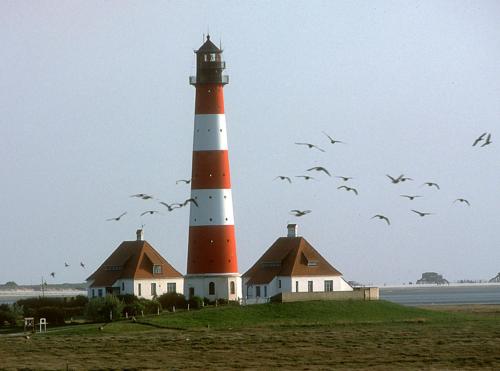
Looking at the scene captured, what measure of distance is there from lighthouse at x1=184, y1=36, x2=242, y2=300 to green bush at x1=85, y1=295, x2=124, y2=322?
7.59 meters

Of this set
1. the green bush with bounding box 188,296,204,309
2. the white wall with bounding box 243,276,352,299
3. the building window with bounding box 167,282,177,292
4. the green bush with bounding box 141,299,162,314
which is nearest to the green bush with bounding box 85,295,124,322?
the green bush with bounding box 141,299,162,314

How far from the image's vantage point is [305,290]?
346 feet

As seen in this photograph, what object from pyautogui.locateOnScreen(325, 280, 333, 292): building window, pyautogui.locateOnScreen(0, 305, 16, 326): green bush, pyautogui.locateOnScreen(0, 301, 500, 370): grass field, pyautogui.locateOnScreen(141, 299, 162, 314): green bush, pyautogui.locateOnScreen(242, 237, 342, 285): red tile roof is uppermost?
pyautogui.locateOnScreen(242, 237, 342, 285): red tile roof

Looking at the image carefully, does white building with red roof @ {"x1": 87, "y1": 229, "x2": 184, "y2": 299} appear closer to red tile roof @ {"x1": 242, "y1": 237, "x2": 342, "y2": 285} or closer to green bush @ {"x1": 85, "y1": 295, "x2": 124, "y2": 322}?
red tile roof @ {"x1": 242, "y1": 237, "x2": 342, "y2": 285}

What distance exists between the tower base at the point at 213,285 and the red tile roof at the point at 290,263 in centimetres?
692

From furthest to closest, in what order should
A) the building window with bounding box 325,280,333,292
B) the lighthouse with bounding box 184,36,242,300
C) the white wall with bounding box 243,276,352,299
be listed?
the building window with bounding box 325,280,333,292, the white wall with bounding box 243,276,352,299, the lighthouse with bounding box 184,36,242,300

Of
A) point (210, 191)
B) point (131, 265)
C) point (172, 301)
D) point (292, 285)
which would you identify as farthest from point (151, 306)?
point (292, 285)

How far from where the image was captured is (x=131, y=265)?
10756 cm

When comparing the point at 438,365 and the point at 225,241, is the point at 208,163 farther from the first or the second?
the point at 438,365

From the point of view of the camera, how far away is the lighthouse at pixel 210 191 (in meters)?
96.6

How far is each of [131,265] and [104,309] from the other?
599 inches

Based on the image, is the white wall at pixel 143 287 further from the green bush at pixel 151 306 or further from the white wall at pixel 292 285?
the green bush at pixel 151 306

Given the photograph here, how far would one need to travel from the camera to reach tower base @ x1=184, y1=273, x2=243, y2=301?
98.4 meters

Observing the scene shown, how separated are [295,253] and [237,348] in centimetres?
3536
